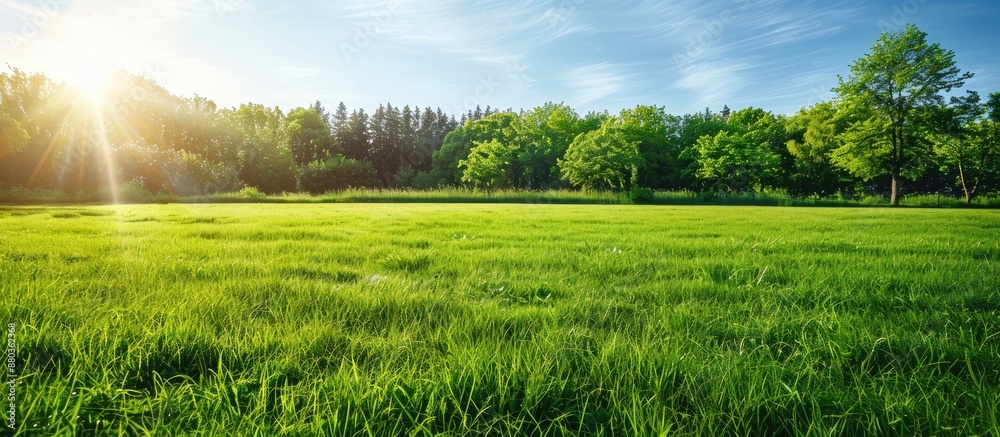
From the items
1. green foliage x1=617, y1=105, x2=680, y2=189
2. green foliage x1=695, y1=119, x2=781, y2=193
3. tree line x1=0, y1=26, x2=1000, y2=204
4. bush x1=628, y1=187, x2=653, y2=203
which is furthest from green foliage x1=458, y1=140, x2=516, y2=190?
green foliage x1=695, y1=119, x2=781, y2=193

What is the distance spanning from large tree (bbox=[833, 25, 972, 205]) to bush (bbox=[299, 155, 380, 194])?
189 ft

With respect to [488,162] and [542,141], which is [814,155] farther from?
[488,162]

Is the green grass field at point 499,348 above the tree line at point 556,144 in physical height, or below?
below

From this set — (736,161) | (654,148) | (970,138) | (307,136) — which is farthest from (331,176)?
(970,138)

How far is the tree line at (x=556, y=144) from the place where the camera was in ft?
96.5

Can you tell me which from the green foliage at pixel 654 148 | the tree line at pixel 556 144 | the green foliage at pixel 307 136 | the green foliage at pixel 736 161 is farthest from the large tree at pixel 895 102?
the green foliage at pixel 307 136

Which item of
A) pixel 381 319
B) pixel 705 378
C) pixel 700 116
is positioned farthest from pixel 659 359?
pixel 700 116

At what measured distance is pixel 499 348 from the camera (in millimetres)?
1618

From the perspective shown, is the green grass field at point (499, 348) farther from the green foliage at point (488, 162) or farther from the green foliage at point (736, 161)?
the green foliage at point (736, 161)

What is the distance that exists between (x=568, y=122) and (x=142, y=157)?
4821cm

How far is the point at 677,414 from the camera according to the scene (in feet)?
3.87

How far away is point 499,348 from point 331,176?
6322 centimetres

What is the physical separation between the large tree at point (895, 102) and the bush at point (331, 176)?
189 feet

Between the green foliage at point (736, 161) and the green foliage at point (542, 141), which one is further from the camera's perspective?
the green foliage at point (542, 141)
